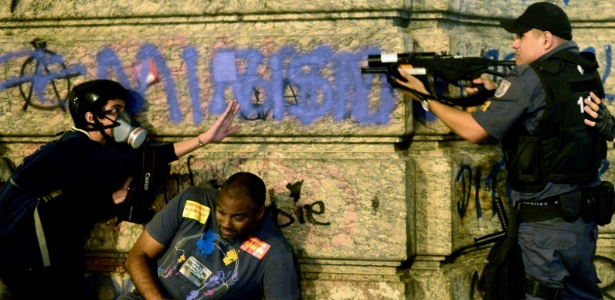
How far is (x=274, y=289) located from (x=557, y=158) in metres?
1.46

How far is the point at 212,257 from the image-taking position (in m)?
4.09

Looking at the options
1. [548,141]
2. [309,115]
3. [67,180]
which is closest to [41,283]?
[67,180]

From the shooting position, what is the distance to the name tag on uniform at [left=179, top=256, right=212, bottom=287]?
4089 mm

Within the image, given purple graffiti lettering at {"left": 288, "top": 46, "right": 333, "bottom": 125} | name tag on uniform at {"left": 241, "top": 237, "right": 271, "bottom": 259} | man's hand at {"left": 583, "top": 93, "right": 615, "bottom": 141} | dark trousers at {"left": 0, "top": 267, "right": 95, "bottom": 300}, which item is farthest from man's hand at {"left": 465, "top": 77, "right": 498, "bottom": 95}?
dark trousers at {"left": 0, "top": 267, "right": 95, "bottom": 300}

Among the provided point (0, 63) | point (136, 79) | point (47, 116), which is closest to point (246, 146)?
point (136, 79)

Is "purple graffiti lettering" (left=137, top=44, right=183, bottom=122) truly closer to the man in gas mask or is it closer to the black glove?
the man in gas mask

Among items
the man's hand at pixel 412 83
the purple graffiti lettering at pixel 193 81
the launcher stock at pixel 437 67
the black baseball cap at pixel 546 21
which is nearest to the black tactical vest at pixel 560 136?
the black baseball cap at pixel 546 21

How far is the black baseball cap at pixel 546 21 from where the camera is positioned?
12.6ft

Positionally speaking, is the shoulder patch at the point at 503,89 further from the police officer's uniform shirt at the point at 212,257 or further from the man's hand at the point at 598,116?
the police officer's uniform shirt at the point at 212,257

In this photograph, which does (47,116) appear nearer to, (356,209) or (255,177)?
(255,177)

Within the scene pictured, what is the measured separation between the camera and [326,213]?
433 centimetres

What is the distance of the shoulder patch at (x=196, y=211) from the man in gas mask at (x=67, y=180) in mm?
291

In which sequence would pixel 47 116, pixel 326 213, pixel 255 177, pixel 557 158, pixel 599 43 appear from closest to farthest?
pixel 557 158 < pixel 255 177 < pixel 326 213 < pixel 47 116 < pixel 599 43

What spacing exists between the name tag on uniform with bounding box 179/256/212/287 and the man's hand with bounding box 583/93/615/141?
1957mm
